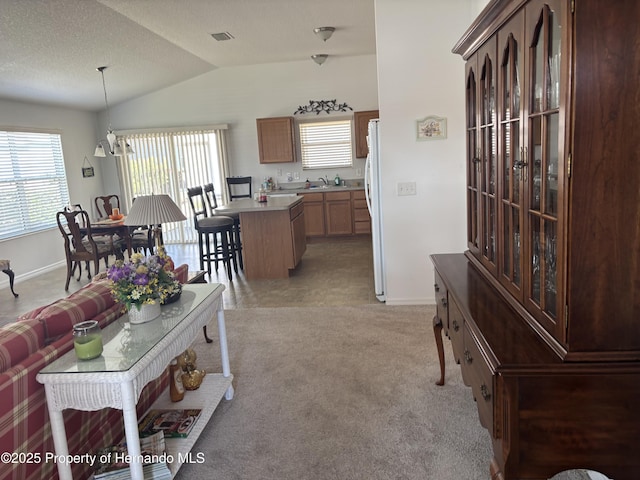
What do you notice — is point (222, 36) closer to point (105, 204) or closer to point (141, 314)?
point (105, 204)

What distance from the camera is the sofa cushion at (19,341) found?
1699 mm

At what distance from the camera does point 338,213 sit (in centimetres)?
782

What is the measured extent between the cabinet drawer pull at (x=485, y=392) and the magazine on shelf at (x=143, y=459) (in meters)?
1.32

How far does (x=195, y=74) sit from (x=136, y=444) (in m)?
7.49

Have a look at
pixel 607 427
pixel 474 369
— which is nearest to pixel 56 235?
pixel 474 369

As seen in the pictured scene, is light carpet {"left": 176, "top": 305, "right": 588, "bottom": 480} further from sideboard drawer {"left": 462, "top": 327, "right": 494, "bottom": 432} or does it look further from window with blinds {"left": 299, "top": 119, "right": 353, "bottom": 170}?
window with blinds {"left": 299, "top": 119, "right": 353, "bottom": 170}

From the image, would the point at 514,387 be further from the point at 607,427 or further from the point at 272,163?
the point at 272,163

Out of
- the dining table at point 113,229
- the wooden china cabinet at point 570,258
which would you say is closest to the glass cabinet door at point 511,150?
the wooden china cabinet at point 570,258

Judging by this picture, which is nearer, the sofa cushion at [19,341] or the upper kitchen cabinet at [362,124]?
the sofa cushion at [19,341]

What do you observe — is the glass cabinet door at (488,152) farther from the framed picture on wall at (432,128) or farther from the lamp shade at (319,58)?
the lamp shade at (319,58)

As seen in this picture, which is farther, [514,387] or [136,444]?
[136,444]

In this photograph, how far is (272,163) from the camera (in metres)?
8.27

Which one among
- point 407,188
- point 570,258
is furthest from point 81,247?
point 570,258

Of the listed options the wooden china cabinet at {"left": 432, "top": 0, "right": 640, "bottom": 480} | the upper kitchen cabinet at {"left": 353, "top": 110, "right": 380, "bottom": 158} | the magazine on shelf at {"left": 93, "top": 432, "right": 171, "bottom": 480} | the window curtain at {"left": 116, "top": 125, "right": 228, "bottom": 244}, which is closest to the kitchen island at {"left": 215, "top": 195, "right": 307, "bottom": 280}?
the upper kitchen cabinet at {"left": 353, "top": 110, "right": 380, "bottom": 158}
